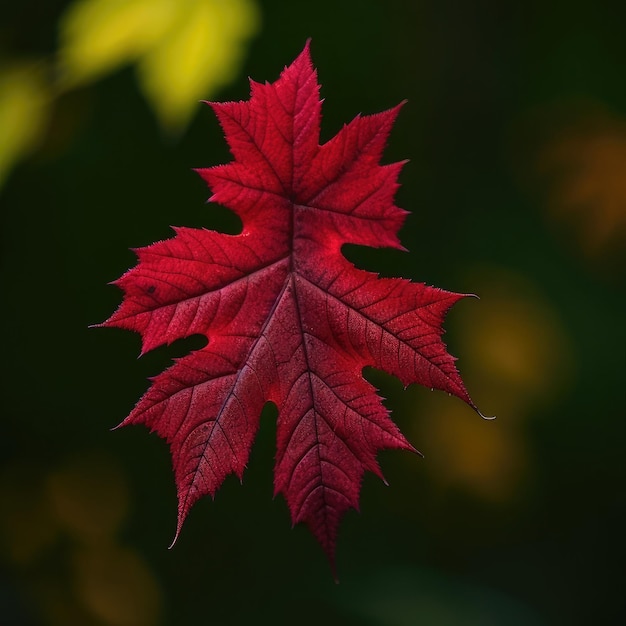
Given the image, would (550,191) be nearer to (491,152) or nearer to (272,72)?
(491,152)

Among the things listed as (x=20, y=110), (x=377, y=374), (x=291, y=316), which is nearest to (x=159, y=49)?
(x=20, y=110)

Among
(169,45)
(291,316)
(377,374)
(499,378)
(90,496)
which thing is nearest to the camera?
(291,316)

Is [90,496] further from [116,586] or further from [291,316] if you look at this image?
[291,316]

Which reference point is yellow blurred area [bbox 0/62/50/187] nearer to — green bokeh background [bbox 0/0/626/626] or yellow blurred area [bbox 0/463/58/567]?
green bokeh background [bbox 0/0/626/626]

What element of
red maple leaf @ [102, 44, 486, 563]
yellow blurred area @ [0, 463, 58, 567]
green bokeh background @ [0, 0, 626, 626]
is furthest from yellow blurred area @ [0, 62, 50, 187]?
yellow blurred area @ [0, 463, 58, 567]

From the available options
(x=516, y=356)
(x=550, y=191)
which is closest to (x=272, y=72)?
(x=550, y=191)
